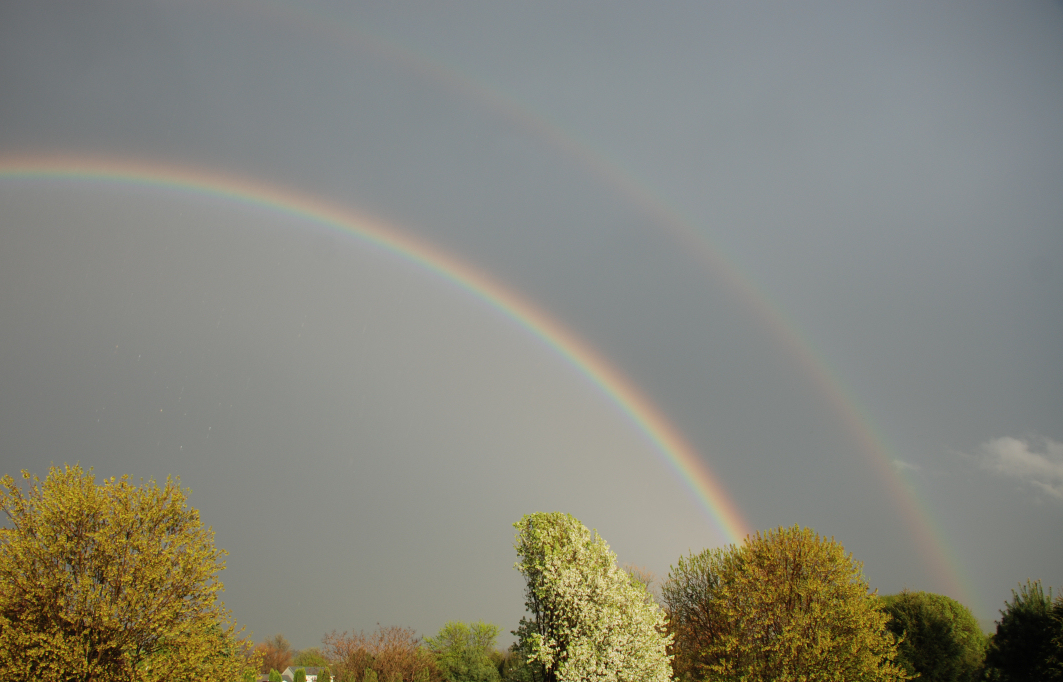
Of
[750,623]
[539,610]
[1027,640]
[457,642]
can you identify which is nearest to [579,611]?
[539,610]

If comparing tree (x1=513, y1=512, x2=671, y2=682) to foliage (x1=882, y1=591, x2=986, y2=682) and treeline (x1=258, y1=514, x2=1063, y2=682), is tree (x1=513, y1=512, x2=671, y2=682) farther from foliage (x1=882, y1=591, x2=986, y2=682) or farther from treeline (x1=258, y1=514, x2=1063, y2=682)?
foliage (x1=882, y1=591, x2=986, y2=682)

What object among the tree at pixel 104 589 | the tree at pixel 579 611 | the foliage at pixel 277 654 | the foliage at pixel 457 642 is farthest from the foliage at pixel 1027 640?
the foliage at pixel 277 654

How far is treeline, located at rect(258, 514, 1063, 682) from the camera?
2712 cm

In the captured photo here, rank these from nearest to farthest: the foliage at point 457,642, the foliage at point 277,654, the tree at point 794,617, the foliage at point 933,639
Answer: the tree at point 794,617 → the foliage at point 933,639 → the foliage at point 457,642 → the foliage at point 277,654

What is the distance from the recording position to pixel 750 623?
125ft

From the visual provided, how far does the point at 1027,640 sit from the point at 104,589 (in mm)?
48911

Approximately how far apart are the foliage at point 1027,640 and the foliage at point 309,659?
449 ft

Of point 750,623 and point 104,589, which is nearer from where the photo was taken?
point 104,589

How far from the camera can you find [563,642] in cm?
2705

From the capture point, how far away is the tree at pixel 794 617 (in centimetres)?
3559

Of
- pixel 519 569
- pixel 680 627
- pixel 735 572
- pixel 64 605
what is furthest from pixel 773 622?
pixel 64 605

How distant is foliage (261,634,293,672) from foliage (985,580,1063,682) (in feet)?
403

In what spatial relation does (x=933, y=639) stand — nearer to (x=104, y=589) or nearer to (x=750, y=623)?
(x=750, y=623)

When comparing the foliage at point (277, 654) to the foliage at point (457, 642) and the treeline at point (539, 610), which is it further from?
the treeline at point (539, 610)
